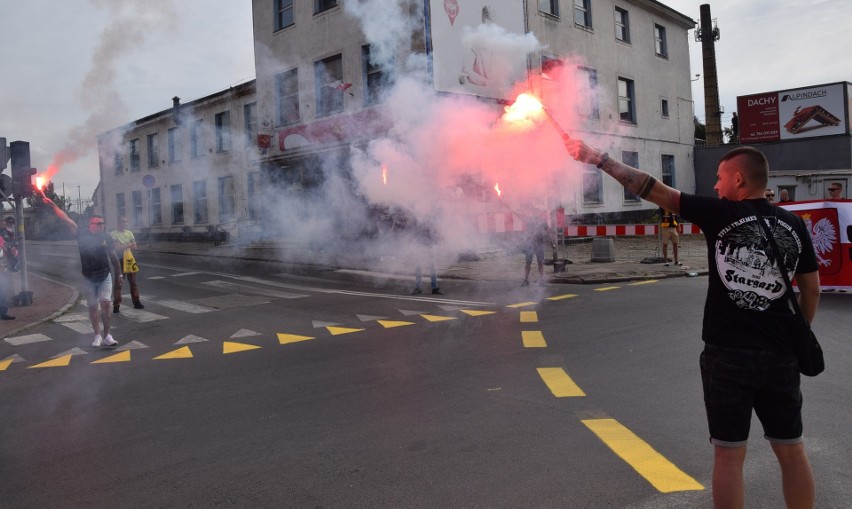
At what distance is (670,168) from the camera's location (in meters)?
26.2

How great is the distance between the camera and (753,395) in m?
2.48

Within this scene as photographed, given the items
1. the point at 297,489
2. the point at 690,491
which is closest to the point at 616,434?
the point at 690,491

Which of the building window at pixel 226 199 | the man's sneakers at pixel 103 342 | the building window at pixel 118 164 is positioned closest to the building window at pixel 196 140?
the building window at pixel 226 199

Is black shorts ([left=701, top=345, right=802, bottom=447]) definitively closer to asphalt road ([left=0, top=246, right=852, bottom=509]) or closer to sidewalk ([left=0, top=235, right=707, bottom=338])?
asphalt road ([left=0, top=246, right=852, bottom=509])

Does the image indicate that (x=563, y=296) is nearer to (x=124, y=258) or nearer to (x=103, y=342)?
(x=103, y=342)

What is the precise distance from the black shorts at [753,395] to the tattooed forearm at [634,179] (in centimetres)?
86

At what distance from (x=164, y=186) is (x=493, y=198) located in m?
12.6

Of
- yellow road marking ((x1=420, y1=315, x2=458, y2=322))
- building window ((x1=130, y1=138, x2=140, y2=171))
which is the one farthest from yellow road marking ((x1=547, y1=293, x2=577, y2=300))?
building window ((x1=130, y1=138, x2=140, y2=171))

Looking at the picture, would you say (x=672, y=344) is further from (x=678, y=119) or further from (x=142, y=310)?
(x=678, y=119)

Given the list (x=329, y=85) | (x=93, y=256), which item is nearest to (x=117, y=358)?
(x=93, y=256)

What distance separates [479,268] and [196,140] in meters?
10.8

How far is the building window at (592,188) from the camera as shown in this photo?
20330 mm

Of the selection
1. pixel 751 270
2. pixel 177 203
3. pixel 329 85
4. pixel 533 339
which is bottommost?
pixel 533 339

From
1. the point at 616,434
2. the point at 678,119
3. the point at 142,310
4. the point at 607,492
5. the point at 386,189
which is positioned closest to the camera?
the point at 607,492
